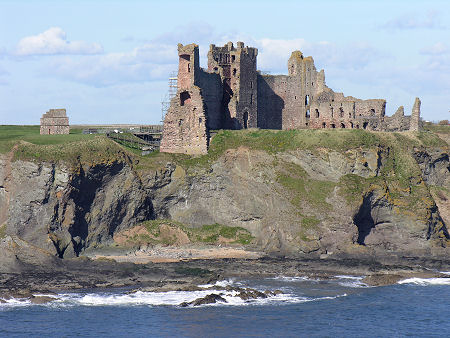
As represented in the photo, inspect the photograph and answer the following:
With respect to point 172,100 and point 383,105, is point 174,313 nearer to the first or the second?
point 172,100

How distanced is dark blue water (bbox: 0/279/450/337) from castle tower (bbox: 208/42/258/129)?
27.7m

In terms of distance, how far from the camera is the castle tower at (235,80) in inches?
3600

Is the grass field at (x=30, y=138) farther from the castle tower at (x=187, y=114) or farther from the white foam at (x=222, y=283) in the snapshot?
the white foam at (x=222, y=283)

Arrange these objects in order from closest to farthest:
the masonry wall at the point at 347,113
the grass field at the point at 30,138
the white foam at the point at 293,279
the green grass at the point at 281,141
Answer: the white foam at the point at 293,279, the grass field at the point at 30,138, the green grass at the point at 281,141, the masonry wall at the point at 347,113

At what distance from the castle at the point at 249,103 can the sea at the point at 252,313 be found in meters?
22.0

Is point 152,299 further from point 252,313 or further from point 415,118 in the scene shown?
point 415,118

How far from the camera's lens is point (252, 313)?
6219 centimetres

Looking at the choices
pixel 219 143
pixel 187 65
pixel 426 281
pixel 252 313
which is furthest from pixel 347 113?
pixel 252 313

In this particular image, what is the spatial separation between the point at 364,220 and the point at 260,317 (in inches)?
1000

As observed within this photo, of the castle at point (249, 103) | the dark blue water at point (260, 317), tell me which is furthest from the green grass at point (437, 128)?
the dark blue water at point (260, 317)

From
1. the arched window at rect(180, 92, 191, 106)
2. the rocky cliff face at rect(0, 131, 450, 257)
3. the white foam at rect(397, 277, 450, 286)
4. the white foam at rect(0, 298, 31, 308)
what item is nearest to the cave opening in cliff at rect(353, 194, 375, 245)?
the rocky cliff face at rect(0, 131, 450, 257)

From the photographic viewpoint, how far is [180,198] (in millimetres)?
85125

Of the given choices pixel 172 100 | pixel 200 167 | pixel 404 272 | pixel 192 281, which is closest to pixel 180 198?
pixel 200 167

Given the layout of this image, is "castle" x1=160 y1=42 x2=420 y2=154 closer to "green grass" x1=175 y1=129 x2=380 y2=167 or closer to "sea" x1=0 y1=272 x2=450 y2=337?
"green grass" x1=175 y1=129 x2=380 y2=167
